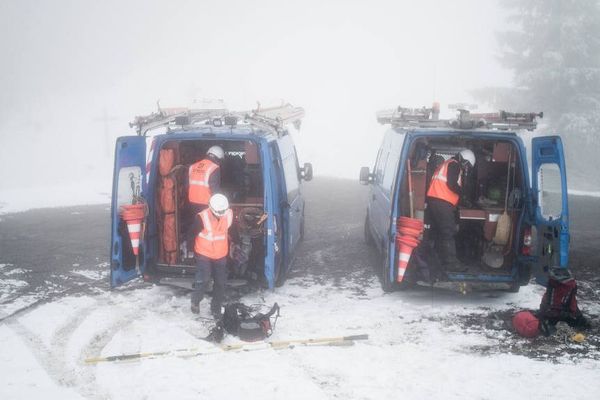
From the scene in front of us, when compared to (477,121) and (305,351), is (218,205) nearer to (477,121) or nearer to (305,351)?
(305,351)

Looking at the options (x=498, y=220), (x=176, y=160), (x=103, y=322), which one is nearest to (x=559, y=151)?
(x=498, y=220)

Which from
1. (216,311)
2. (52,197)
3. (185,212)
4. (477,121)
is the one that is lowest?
(216,311)

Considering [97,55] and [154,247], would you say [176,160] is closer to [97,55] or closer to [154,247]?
[154,247]

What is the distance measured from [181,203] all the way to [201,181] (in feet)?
2.61

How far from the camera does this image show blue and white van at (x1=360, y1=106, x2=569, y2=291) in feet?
21.6

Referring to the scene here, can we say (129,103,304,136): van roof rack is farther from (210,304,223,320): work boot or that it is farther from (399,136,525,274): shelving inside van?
(210,304,223,320): work boot

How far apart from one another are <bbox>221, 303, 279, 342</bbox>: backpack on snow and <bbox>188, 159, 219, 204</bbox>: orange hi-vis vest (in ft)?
6.17

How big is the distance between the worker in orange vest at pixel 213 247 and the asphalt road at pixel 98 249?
217 cm

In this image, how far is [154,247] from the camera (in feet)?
24.3

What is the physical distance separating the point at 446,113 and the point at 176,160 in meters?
58.6

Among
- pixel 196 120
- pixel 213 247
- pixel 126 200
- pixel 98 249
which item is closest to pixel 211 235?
pixel 213 247

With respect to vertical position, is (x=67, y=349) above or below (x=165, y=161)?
below

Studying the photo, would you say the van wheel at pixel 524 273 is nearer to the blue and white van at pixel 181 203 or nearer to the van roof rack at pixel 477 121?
the van roof rack at pixel 477 121

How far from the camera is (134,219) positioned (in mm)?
6891
